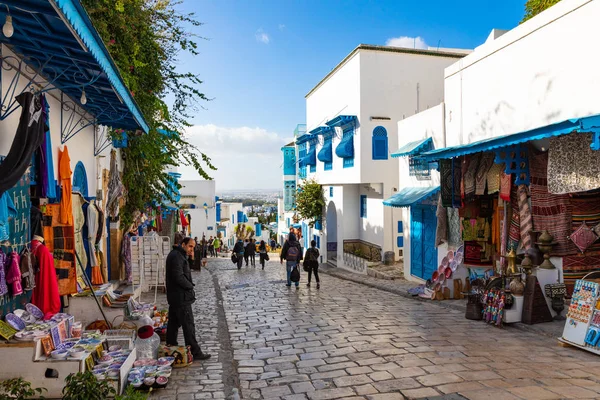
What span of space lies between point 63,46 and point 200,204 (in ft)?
124

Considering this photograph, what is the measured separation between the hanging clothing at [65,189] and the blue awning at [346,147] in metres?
13.8

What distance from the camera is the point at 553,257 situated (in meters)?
8.47

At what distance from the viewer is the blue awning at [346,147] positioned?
19969mm

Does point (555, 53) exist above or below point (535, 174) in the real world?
above

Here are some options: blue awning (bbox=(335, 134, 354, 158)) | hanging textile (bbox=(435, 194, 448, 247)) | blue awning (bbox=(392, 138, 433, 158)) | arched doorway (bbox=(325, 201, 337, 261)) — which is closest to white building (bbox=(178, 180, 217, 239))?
arched doorway (bbox=(325, 201, 337, 261))

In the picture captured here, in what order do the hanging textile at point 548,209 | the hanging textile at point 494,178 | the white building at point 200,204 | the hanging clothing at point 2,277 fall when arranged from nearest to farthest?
the hanging clothing at point 2,277 → the hanging textile at point 548,209 → the hanging textile at point 494,178 → the white building at point 200,204

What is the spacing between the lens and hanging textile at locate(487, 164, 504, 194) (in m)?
9.55

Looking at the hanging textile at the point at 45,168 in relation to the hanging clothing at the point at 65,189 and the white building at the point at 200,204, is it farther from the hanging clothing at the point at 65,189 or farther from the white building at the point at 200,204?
the white building at the point at 200,204

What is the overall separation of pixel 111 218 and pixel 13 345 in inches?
294

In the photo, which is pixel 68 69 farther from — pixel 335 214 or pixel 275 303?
pixel 335 214

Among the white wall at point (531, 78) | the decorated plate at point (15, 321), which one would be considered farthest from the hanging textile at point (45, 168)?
the white wall at point (531, 78)

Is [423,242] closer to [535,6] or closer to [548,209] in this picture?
[548,209]

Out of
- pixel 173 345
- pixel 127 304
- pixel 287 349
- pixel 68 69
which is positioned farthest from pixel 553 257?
pixel 68 69

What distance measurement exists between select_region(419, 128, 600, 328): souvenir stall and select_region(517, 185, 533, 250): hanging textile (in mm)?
17
